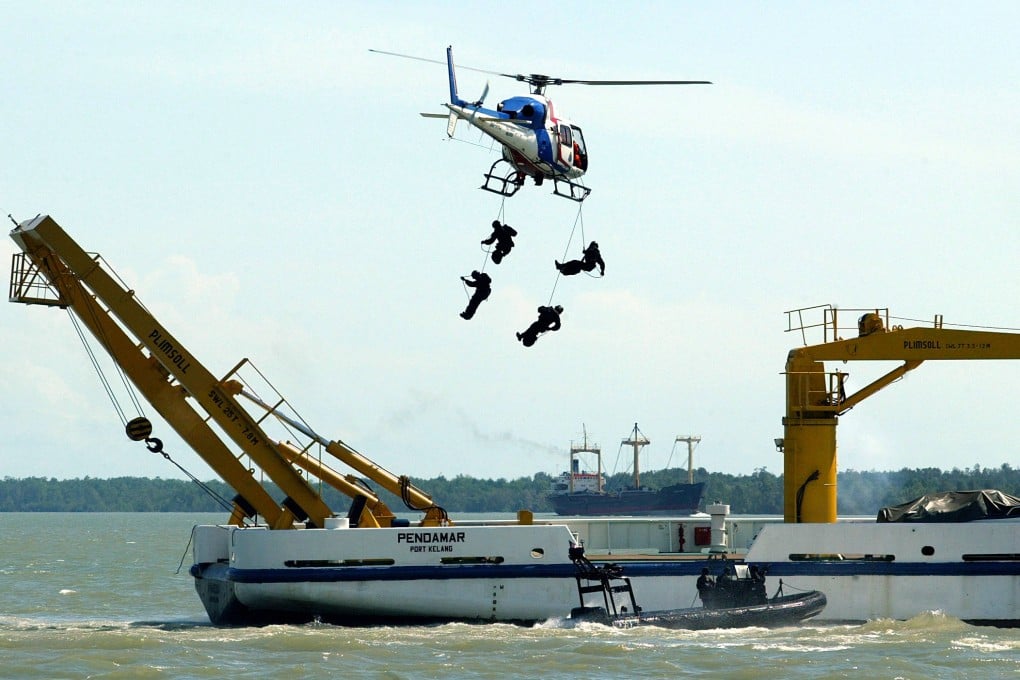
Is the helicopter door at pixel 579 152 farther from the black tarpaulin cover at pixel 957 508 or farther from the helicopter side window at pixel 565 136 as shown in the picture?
the black tarpaulin cover at pixel 957 508

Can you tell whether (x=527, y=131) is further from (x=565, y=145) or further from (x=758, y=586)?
(x=758, y=586)

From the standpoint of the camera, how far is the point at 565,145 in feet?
75.2

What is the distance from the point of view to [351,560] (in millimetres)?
20422

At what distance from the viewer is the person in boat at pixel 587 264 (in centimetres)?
2142

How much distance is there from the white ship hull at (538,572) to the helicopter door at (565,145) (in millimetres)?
5841

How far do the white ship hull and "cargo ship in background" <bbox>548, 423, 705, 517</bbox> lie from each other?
87.4 m

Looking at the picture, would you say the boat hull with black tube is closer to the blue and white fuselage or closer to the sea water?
the sea water

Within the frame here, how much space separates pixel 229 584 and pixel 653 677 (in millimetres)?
6966

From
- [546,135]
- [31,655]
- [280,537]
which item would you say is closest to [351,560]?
[280,537]

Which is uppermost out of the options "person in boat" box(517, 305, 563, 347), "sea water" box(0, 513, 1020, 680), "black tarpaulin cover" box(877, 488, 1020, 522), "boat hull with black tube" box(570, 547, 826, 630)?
"person in boat" box(517, 305, 563, 347)

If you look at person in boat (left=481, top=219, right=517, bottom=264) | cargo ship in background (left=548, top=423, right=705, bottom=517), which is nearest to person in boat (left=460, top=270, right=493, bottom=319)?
person in boat (left=481, top=219, right=517, bottom=264)

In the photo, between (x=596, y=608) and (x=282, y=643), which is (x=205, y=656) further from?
(x=596, y=608)

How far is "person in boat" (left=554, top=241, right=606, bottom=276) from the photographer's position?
21.4 meters

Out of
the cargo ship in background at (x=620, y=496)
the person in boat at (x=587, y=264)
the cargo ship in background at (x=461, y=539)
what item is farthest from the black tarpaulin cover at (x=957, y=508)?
the cargo ship in background at (x=620, y=496)
